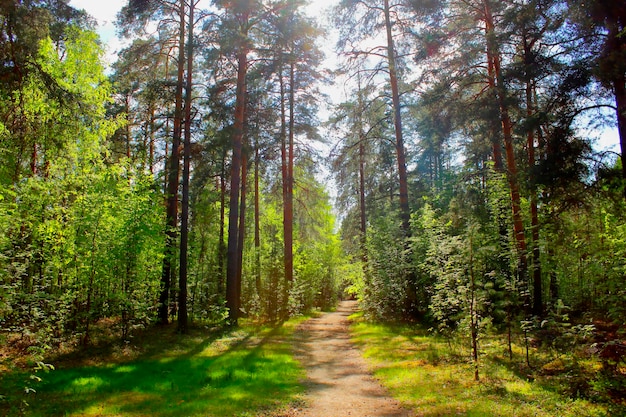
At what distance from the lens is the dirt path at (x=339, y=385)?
6.52 m

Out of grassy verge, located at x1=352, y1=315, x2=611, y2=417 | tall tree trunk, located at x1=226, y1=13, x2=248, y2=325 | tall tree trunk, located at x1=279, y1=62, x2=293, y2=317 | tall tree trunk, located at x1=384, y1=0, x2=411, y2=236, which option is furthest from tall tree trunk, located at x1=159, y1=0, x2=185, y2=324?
grassy verge, located at x1=352, y1=315, x2=611, y2=417

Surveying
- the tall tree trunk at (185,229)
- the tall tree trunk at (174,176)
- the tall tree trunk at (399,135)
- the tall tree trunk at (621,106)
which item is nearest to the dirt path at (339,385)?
the tall tree trunk at (185,229)

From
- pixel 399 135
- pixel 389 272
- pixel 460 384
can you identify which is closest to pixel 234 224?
pixel 389 272

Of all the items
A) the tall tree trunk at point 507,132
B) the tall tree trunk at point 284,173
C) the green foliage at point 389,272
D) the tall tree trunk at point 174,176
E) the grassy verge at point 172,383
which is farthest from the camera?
the tall tree trunk at point 284,173

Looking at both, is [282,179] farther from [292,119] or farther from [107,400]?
[107,400]

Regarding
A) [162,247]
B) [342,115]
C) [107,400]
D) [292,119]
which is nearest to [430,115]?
[342,115]

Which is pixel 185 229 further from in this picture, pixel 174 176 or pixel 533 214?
pixel 533 214

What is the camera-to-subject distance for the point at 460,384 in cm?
744

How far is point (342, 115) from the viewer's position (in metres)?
18.0

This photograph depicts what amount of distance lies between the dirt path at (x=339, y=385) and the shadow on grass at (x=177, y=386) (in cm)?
48

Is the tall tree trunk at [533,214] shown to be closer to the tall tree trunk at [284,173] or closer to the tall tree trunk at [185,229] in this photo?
the tall tree trunk at [284,173]

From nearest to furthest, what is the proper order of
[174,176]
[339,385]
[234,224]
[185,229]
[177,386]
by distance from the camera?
1. [177,386]
2. [339,385]
3. [185,229]
4. [234,224]
5. [174,176]

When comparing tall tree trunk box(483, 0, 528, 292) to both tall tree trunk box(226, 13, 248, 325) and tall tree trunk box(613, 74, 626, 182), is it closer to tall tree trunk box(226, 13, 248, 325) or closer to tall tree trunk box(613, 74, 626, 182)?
tall tree trunk box(613, 74, 626, 182)

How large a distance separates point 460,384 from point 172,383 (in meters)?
5.67
